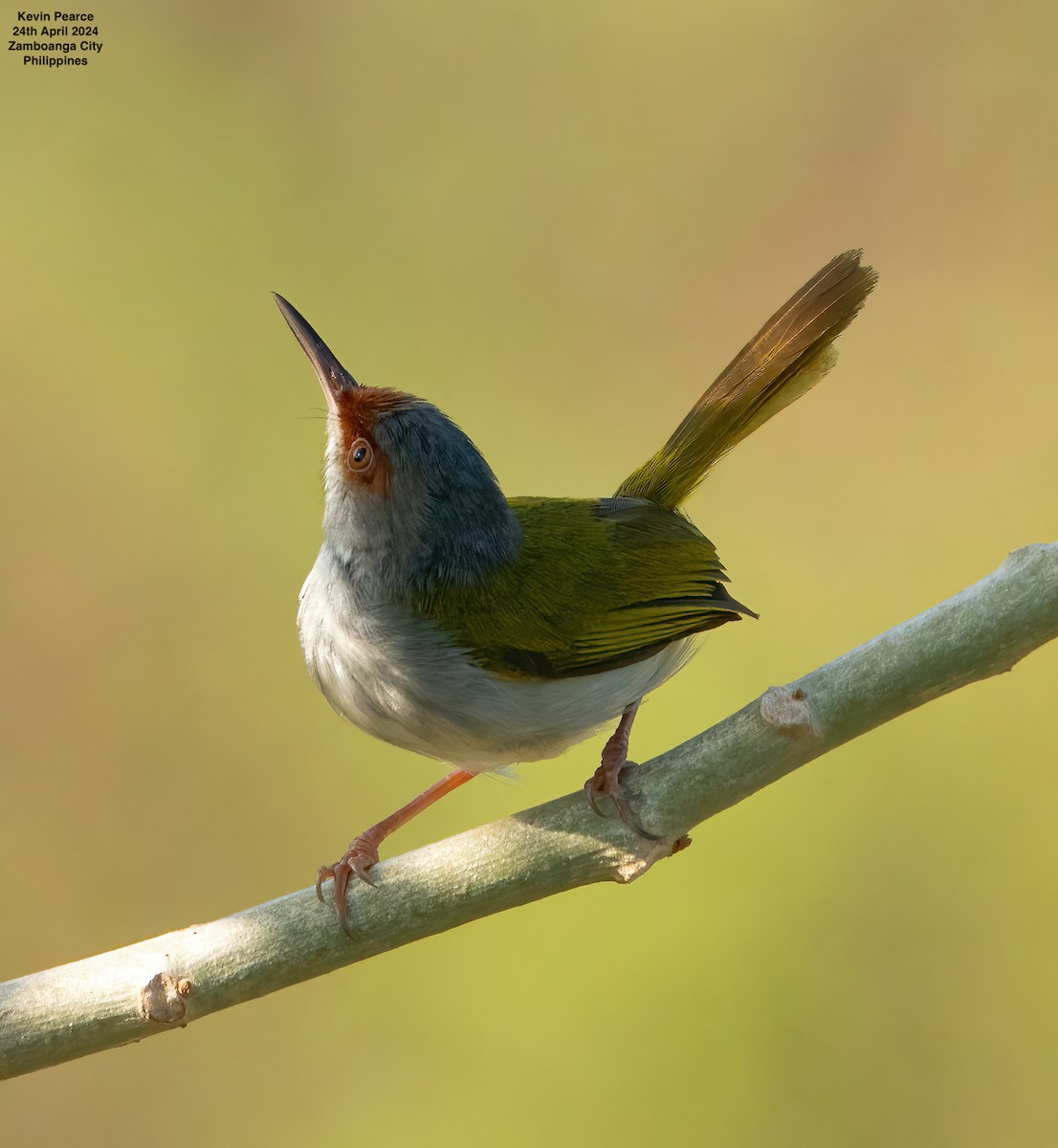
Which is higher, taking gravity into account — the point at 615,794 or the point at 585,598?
the point at 585,598

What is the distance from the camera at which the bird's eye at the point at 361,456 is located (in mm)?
1956

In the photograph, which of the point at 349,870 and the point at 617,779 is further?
the point at 349,870

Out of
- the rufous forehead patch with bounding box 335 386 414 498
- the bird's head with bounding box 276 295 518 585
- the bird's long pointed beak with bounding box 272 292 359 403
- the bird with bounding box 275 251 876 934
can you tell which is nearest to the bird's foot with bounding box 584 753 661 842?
the bird with bounding box 275 251 876 934

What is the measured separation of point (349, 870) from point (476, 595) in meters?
0.48

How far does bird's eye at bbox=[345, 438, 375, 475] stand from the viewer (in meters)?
1.96

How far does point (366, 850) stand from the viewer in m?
2.08

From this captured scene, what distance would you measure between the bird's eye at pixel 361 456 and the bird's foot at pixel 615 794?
24.6 inches

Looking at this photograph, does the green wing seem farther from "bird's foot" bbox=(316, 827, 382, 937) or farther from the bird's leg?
"bird's foot" bbox=(316, 827, 382, 937)

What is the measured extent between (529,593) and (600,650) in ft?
0.52

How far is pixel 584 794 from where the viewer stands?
5.45 feet

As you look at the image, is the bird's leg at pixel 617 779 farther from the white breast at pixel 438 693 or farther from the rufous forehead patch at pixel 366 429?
the rufous forehead patch at pixel 366 429

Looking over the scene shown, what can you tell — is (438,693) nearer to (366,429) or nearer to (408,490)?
(408,490)

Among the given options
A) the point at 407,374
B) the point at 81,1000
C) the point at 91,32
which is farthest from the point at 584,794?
the point at 91,32

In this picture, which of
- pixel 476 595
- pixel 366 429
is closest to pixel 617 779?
pixel 476 595
